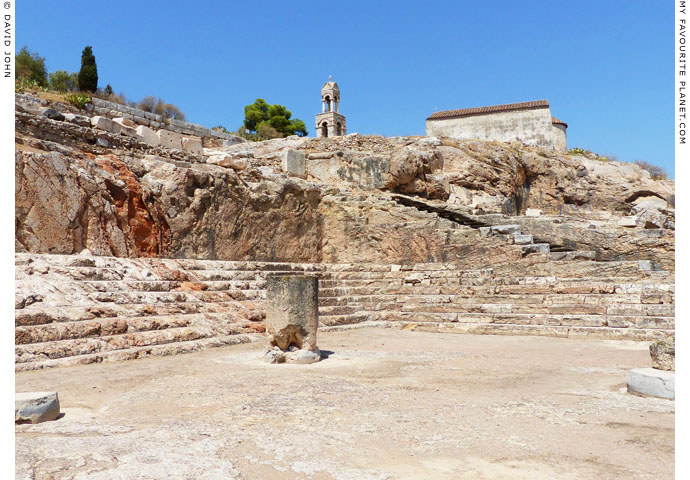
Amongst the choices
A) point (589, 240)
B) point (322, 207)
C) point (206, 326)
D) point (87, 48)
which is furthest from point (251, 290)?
point (87, 48)

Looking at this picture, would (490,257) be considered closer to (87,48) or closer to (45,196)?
(45,196)

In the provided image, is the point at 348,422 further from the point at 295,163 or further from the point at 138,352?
the point at 295,163

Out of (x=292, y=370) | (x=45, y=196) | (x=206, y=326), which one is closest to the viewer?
(x=292, y=370)

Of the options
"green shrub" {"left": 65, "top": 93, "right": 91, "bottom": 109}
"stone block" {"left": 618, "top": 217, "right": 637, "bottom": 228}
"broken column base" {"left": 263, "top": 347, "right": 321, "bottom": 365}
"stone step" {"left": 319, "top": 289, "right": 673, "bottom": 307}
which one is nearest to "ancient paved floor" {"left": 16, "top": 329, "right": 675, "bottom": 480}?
"broken column base" {"left": 263, "top": 347, "right": 321, "bottom": 365}

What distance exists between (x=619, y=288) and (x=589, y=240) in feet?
12.3

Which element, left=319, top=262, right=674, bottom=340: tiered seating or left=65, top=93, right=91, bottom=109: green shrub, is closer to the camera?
left=319, top=262, right=674, bottom=340: tiered seating

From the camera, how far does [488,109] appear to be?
27750 mm

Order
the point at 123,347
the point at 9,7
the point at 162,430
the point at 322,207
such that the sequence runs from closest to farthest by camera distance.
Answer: the point at 162,430
the point at 9,7
the point at 123,347
the point at 322,207

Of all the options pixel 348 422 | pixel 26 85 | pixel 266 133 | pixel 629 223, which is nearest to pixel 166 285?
pixel 348 422

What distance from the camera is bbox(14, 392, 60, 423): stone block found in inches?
139

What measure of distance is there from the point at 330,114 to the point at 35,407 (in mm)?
31722

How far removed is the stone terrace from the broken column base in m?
1.31

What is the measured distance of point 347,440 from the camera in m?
3.29

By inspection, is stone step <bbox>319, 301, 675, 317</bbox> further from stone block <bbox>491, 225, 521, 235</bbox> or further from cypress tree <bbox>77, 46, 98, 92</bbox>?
cypress tree <bbox>77, 46, 98, 92</bbox>
